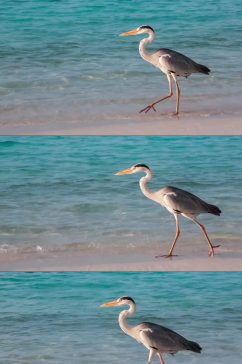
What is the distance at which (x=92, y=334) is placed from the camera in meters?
6.56

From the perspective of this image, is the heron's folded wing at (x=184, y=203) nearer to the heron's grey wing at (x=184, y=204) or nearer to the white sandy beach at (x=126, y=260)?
the heron's grey wing at (x=184, y=204)

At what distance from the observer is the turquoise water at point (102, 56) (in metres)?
7.14

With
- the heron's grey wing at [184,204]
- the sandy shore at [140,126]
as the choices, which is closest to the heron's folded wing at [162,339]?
the heron's grey wing at [184,204]

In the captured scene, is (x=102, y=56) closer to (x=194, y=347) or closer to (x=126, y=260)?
(x=126, y=260)

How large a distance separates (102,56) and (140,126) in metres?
1.43

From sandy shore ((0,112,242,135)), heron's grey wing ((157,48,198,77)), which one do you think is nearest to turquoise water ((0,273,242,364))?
sandy shore ((0,112,242,135))

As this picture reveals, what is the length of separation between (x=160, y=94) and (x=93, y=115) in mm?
440

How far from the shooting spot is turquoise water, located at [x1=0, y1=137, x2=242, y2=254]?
22.0 feet

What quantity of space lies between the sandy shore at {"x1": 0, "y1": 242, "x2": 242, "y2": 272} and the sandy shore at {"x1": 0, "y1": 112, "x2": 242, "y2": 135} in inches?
17.9

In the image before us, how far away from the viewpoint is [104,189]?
23.9 feet

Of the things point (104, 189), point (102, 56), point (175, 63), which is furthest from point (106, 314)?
point (102, 56)

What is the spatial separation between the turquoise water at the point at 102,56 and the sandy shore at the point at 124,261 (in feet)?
2.23

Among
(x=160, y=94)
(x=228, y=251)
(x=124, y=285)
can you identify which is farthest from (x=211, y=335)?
(x=160, y=94)

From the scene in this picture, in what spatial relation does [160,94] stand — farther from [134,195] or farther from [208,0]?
[208,0]
